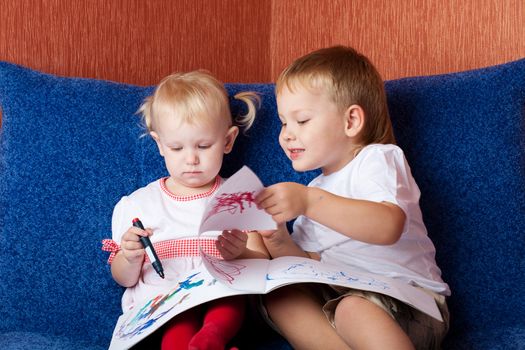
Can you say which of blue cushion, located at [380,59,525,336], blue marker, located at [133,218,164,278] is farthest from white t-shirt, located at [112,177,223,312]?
blue cushion, located at [380,59,525,336]

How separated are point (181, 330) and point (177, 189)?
0.39m

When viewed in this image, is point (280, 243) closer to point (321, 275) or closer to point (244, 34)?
point (321, 275)

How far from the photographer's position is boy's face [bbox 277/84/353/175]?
4.58 ft

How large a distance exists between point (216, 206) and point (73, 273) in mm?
476

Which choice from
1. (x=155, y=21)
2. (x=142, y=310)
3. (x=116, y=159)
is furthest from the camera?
(x=155, y=21)

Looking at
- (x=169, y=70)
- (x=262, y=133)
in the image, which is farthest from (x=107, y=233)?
(x=169, y=70)

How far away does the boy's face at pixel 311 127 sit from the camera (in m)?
1.39

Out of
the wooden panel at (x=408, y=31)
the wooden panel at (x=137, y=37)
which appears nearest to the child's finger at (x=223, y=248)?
the wooden panel at (x=137, y=37)

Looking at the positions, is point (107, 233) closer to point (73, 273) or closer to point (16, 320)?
point (73, 273)

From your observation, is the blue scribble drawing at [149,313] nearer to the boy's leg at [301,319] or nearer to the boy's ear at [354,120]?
the boy's leg at [301,319]

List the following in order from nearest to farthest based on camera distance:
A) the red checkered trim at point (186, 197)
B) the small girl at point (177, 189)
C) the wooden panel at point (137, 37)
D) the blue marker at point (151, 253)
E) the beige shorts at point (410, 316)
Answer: the beige shorts at point (410, 316), the blue marker at point (151, 253), the small girl at point (177, 189), the red checkered trim at point (186, 197), the wooden panel at point (137, 37)

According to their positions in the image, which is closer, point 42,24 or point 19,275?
point 19,275

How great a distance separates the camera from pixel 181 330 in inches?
48.7

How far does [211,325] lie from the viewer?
1189 millimetres
